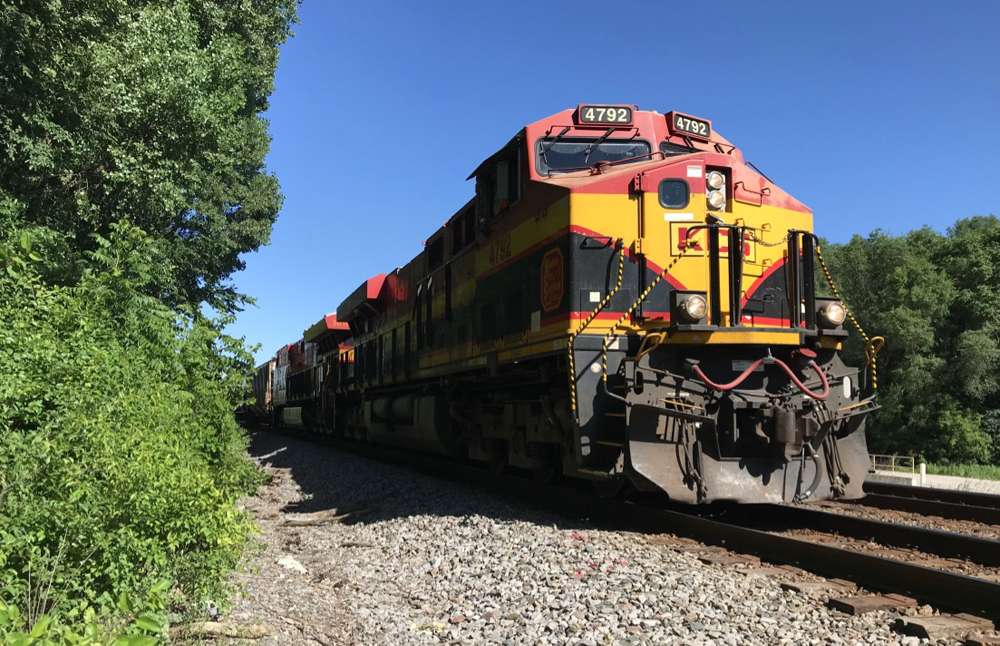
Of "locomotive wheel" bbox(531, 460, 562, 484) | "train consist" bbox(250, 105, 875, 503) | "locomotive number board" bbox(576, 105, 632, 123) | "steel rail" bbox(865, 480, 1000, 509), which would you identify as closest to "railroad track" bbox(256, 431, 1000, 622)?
"locomotive wheel" bbox(531, 460, 562, 484)

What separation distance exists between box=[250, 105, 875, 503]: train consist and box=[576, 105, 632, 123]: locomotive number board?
0.05 feet

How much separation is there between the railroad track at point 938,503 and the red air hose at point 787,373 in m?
2.31

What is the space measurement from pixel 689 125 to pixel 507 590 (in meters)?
5.92

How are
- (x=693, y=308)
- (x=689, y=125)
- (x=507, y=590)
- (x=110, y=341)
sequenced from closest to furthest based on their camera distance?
(x=507, y=590), (x=110, y=341), (x=693, y=308), (x=689, y=125)

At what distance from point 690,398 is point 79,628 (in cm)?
503

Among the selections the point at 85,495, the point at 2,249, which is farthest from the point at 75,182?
the point at 85,495

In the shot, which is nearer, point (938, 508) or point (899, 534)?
point (899, 534)


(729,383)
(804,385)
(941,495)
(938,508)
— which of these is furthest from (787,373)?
(941,495)

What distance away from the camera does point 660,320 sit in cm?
722

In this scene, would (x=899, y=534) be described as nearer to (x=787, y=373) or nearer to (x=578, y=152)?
(x=787, y=373)

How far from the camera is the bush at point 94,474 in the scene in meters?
3.86

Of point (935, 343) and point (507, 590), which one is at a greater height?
point (935, 343)

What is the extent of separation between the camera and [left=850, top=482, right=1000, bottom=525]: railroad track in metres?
7.59

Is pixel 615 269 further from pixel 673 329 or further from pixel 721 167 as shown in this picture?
pixel 721 167
